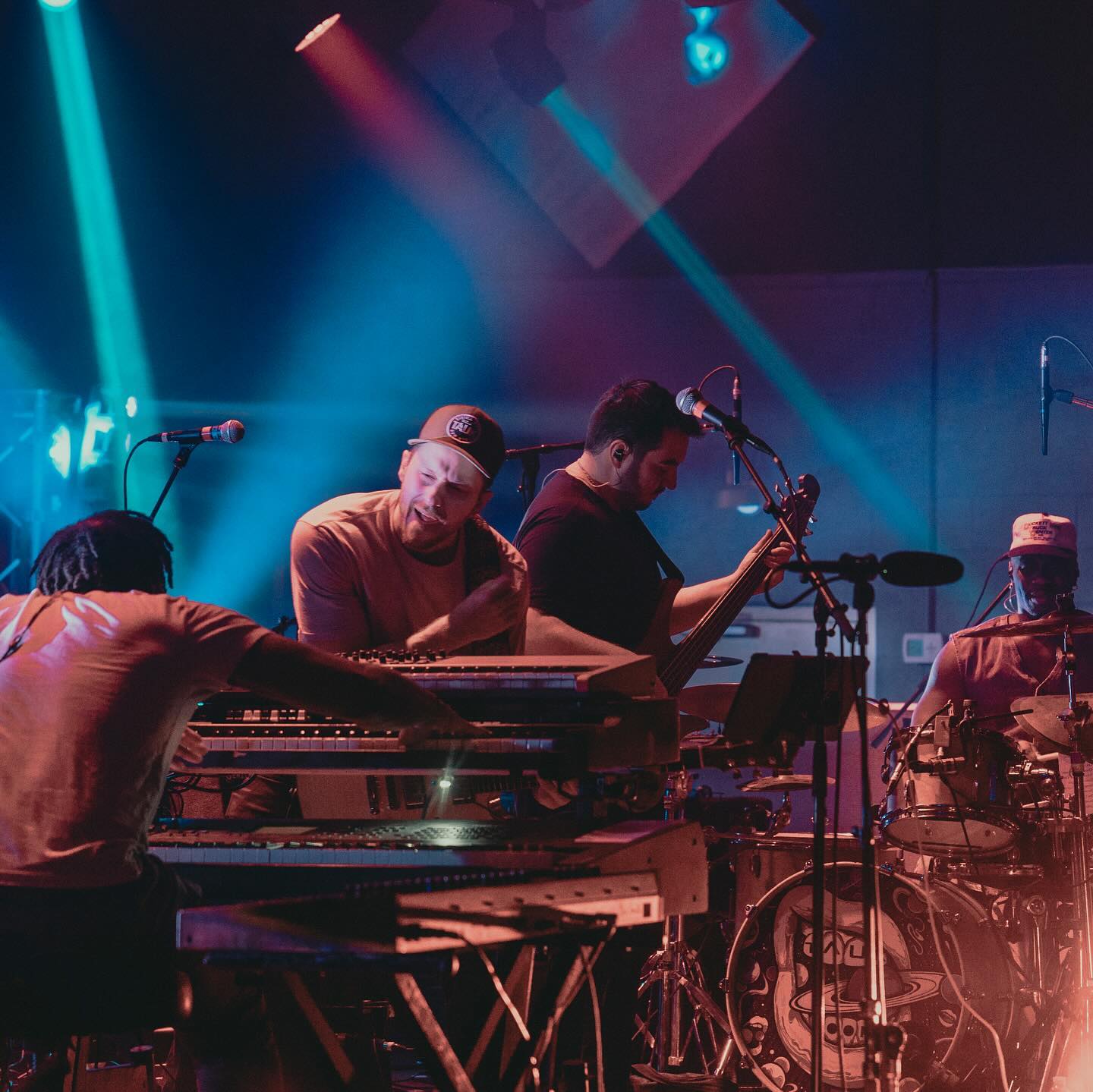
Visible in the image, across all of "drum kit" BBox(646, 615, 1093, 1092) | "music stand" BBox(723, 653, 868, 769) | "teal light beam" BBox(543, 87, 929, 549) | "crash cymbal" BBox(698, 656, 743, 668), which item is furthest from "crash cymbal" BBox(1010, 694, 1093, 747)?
"teal light beam" BBox(543, 87, 929, 549)

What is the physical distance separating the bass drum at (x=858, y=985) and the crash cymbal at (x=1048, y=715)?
25.7 inches

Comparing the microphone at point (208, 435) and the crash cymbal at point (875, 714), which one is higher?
the microphone at point (208, 435)

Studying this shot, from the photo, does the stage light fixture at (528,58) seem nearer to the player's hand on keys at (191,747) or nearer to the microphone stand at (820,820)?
the microphone stand at (820,820)

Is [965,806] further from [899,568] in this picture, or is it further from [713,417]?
[899,568]

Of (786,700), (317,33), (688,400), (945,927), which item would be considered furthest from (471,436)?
(317,33)

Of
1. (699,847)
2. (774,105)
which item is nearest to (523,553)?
(699,847)

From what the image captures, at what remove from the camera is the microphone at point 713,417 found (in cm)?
379

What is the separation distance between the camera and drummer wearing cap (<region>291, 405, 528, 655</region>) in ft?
11.2

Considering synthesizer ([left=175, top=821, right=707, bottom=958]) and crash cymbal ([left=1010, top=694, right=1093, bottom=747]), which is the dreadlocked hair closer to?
synthesizer ([left=175, top=821, right=707, bottom=958])

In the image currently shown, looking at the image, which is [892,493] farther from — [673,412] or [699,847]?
[699,847]

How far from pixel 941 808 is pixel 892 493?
12.8ft

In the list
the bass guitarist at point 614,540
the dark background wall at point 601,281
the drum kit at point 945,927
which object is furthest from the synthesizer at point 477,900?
the dark background wall at point 601,281

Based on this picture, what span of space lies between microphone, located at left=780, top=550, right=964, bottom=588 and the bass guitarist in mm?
875

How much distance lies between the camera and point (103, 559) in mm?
2723
